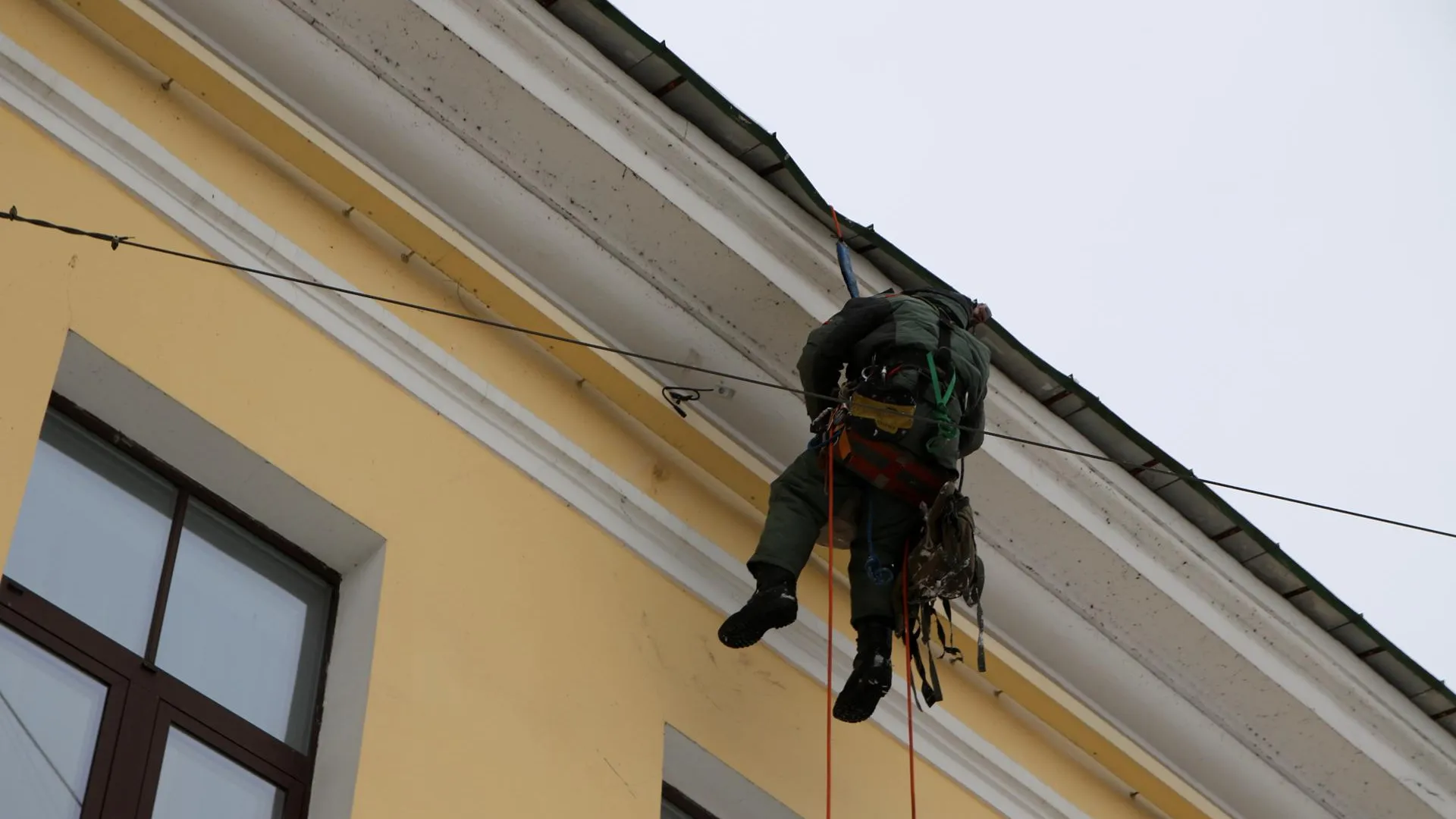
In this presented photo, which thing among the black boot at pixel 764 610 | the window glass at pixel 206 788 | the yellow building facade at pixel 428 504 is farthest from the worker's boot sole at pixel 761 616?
the window glass at pixel 206 788

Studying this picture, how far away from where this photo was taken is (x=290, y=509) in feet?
19.3

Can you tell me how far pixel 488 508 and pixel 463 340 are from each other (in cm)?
60

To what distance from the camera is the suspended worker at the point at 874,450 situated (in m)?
6.29

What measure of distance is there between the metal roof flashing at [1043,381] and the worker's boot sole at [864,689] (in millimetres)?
1584

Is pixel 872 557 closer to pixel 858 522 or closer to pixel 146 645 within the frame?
pixel 858 522

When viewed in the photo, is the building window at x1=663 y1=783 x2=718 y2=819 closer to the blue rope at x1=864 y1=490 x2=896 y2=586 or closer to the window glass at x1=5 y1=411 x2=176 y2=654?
the blue rope at x1=864 y1=490 x2=896 y2=586

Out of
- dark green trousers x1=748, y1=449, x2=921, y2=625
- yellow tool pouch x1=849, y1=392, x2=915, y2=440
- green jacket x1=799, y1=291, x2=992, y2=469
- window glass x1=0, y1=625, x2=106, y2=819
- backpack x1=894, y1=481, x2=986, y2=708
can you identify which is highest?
green jacket x1=799, y1=291, x2=992, y2=469

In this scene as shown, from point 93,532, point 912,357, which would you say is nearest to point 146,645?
point 93,532

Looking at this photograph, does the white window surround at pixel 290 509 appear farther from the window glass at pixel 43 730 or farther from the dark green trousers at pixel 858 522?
the dark green trousers at pixel 858 522

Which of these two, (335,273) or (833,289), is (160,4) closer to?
(335,273)

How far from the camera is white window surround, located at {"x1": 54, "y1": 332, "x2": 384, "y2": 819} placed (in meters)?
5.51

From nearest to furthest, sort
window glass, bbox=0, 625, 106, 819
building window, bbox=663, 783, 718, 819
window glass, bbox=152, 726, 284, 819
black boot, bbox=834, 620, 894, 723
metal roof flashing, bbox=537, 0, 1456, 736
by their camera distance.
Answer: window glass, bbox=0, 625, 106, 819, window glass, bbox=152, 726, 284, 819, black boot, bbox=834, 620, 894, 723, building window, bbox=663, 783, 718, 819, metal roof flashing, bbox=537, 0, 1456, 736

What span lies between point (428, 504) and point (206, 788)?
45.6 inches

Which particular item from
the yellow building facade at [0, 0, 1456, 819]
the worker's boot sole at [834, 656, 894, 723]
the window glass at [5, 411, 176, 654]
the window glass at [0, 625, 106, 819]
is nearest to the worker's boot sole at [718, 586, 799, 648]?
the worker's boot sole at [834, 656, 894, 723]
